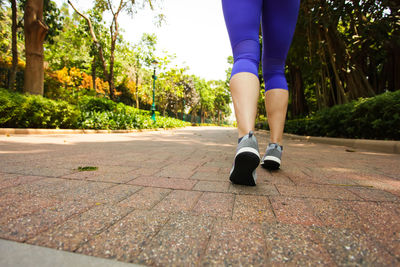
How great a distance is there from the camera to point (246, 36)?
1461 millimetres

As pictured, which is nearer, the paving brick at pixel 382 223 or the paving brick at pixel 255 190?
the paving brick at pixel 382 223

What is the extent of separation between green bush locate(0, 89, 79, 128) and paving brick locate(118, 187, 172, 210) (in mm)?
6025

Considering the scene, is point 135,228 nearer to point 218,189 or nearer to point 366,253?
point 218,189

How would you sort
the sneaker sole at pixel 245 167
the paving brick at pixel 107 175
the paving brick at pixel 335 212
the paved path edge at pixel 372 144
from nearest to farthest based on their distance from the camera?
the paving brick at pixel 335 212 < the sneaker sole at pixel 245 167 < the paving brick at pixel 107 175 < the paved path edge at pixel 372 144

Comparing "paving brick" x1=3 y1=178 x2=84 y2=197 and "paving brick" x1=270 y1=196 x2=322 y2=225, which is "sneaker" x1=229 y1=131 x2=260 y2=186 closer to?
"paving brick" x1=270 y1=196 x2=322 y2=225

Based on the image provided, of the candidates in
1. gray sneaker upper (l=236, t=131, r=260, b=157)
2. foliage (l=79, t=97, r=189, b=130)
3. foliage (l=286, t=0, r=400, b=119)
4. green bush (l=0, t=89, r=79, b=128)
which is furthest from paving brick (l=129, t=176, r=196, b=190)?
foliage (l=286, t=0, r=400, b=119)

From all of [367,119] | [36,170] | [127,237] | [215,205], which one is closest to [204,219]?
[215,205]

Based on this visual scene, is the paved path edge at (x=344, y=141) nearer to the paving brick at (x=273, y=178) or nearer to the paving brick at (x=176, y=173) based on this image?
the paving brick at (x=273, y=178)

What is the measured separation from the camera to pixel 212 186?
126cm

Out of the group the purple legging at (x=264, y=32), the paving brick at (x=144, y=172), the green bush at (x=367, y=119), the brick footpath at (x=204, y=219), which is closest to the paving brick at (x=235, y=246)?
the brick footpath at (x=204, y=219)

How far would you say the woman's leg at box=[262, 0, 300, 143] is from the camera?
5.39ft

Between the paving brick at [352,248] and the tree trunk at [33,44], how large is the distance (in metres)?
9.05

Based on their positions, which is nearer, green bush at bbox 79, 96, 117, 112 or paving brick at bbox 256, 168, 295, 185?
paving brick at bbox 256, 168, 295, 185

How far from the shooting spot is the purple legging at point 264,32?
143cm
